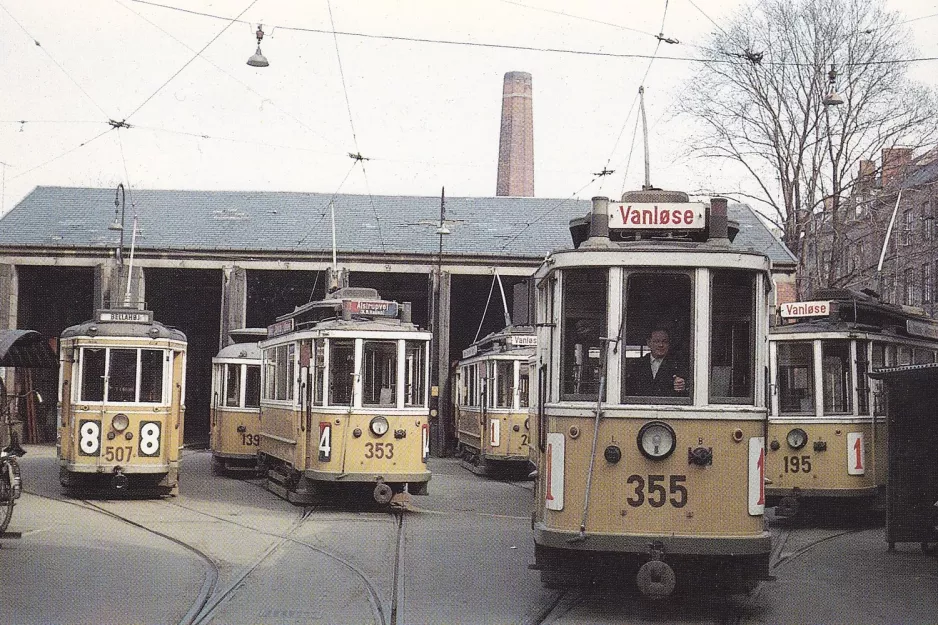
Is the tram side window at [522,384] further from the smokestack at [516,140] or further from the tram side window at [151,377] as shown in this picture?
the smokestack at [516,140]

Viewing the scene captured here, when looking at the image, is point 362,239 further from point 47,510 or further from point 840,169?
point 47,510

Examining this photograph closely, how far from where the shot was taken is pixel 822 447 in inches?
626

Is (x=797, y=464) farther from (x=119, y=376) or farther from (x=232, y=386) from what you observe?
(x=232, y=386)

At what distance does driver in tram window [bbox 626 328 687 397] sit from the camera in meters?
9.13

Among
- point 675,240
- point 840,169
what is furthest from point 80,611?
point 840,169

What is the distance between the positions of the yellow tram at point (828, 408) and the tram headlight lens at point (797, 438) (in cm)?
1

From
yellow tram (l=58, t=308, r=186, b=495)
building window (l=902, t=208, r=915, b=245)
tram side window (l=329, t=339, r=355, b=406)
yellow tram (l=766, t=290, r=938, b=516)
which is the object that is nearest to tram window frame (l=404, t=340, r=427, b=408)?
tram side window (l=329, t=339, r=355, b=406)

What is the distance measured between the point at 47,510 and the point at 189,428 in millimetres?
30555

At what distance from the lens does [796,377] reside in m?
16.2

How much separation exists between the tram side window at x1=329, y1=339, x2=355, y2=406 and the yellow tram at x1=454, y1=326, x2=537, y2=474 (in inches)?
280

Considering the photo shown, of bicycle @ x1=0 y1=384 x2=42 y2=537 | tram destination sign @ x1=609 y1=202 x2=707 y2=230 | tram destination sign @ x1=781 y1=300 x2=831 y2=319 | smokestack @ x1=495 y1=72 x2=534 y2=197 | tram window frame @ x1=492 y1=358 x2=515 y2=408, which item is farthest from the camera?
smokestack @ x1=495 y1=72 x2=534 y2=197

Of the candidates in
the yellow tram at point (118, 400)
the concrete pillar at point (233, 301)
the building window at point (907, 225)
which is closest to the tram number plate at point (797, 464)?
the yellow tram at point (118, 400)

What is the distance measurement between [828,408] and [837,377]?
→ 0.42m

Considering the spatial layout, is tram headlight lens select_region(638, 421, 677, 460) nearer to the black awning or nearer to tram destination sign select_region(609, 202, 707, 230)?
tram destination sign select_region(609, 202, 707, 230)
